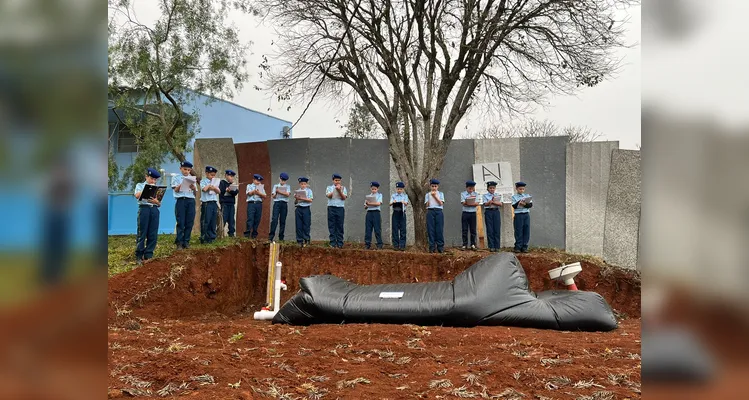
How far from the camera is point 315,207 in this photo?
12273 mm

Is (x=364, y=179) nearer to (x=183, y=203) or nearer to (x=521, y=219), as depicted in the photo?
(x=521, y=219)

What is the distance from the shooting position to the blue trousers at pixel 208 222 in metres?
9.62

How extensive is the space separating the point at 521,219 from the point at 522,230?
244 millimetres

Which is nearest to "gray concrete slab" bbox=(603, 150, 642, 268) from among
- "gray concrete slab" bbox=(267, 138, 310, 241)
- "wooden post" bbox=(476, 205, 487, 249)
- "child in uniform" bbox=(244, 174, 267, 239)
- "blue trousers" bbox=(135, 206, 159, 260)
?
"wooden post" bbox=(476, 205, 487, 249)

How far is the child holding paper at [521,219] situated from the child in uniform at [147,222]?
7.04 m

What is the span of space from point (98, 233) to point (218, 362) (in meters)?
3.11

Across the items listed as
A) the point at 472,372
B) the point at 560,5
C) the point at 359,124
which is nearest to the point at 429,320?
the point at 472,372

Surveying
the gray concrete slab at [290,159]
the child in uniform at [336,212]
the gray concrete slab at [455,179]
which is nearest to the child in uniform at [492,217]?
the gray concrete slab at [455,179]

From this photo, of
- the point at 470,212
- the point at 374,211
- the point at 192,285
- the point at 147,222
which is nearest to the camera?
the point at 147,222

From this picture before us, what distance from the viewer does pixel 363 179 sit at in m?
12.2

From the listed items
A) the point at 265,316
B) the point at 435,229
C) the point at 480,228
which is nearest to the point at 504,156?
the point at 480,228

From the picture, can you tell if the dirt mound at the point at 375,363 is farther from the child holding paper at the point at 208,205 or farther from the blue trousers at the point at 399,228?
the blue trousers at the point at 399,228

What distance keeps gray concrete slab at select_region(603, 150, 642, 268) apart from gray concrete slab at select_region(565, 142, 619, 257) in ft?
0.40

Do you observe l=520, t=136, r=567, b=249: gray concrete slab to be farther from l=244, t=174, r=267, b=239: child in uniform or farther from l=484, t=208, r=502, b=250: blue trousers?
l=244, t=174, r=267, b=239: child in uniform
